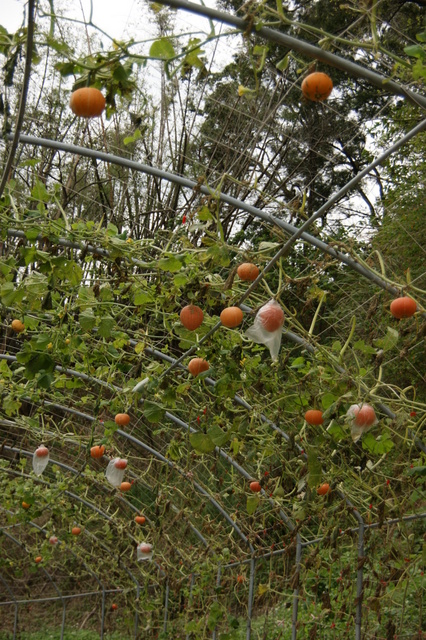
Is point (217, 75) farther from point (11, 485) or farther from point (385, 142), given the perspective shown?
point (11, 485)

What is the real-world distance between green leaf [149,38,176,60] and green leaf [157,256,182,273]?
3.18 ft

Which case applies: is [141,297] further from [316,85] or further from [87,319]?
[316,85]

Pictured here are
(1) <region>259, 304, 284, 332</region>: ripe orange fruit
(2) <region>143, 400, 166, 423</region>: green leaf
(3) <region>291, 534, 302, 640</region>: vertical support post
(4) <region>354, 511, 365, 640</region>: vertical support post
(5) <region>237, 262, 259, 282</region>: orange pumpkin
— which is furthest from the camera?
(3) <region>291, 534, 302, 640</region>: vertical support post

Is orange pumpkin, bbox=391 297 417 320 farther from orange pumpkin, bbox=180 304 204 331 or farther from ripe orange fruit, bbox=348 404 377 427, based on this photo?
orange pumpkin, bbox=180 304 204 331

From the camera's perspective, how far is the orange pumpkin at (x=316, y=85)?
1384mm

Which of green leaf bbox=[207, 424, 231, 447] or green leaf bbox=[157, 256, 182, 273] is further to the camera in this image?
green leaf bbox=[207, 424, 231, 447]

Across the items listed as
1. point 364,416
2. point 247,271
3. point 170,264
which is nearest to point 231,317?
point 247,271

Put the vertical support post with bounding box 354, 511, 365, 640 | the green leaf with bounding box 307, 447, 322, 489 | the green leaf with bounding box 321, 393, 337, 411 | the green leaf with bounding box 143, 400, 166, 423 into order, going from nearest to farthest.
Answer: the green leaf with bounding box 321, 393, 337, 411 < the green leaf with bounding box 307, 447, 322, 489 < the green leaf with bounding box 143, 400, 166, 423 < the vertical support post with bounding box 354, 511, 365, 640

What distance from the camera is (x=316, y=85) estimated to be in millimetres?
1388

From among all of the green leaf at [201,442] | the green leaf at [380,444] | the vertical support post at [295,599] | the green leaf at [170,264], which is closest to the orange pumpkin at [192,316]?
the green leaf at [170,264]

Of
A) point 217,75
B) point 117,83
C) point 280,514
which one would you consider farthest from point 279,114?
point 117,83

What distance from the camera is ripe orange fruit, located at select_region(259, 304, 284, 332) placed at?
196 centimetres

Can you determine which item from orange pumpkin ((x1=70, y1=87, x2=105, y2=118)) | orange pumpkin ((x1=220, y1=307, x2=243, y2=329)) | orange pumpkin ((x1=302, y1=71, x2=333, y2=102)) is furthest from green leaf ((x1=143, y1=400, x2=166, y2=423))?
orange pumpkin ((x1=302, y1=71, x2=333, y2=102))

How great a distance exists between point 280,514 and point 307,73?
336cm
